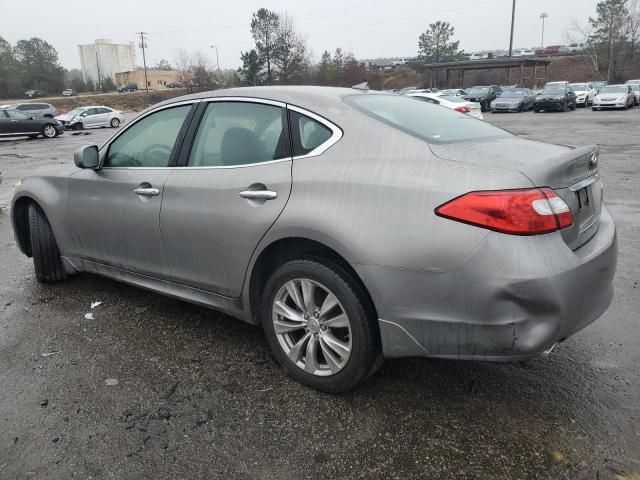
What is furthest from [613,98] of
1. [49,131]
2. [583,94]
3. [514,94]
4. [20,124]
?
[20,124]

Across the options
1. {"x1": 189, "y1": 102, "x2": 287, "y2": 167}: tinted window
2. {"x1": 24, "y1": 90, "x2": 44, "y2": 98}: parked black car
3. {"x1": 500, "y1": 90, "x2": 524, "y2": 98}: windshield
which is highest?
{"x1": 24, "y1": 90, "x2": 44, "y2": 98}: parked black car

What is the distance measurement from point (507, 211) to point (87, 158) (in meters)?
3.08

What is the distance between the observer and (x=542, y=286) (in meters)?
2.21

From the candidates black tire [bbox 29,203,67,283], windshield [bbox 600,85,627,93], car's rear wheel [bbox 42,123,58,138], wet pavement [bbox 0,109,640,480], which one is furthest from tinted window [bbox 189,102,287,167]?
windshield [bbox 600,85,627,93]

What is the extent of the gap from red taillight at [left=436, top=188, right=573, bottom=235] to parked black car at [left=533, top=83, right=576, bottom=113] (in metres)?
31.3

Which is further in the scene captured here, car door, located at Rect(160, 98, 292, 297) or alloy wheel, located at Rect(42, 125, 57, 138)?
alloy wheel, located at Rect(42, 125, 57, 138)

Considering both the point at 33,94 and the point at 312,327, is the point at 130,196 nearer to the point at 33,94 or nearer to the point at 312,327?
the point at 312,327

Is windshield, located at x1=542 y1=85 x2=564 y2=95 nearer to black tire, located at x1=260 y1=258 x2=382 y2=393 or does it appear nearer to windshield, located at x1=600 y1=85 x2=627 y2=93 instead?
windshield, located at x1=600 y1=85 x2=627 y2=93

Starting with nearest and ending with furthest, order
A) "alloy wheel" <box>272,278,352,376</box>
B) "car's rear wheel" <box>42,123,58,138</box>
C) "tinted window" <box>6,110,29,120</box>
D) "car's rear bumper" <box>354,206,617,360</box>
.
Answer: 1. "car's rear bumper" <box>354,206,617,360</box>
2. "alloy wheel" <box>272,278,352,376</box>
3. "tinted window" <box>6,110,29,120</box>
4. "car's rear wheel" <box>42,123,58,138</box>

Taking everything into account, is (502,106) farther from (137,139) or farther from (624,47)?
(624,47)

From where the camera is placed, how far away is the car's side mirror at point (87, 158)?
3.89 m

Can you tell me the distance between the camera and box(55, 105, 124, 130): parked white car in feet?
101

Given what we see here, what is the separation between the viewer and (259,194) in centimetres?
288

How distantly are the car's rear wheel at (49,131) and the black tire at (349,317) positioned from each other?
27503mm
